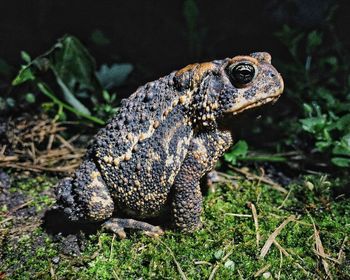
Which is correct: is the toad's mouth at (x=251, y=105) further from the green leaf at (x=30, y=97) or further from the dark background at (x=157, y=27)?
the green leaf at (x=30, y=97)

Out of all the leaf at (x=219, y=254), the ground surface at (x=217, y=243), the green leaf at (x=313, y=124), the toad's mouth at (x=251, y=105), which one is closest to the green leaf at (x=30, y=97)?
the ground surface at (x=217, y=243)

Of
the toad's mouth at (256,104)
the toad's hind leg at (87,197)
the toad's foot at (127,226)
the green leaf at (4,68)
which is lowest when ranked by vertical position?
the toad's foot at (127,226)

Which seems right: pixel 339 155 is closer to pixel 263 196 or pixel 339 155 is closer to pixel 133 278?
pixel 263 196

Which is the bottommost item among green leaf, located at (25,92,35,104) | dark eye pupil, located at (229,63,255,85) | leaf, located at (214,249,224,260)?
leaf, located at (214,249,224,260)

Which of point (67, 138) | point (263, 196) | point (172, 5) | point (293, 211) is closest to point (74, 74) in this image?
point (67, 138)

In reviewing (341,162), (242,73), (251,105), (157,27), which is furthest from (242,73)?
(157,27)

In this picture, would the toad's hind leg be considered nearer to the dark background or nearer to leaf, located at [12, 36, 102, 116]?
leaf, located at [12, 36, 102, 116]

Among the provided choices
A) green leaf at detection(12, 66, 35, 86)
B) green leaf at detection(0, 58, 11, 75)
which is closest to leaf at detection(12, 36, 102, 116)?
green leaf at detection(12, 66, 35, 86)
